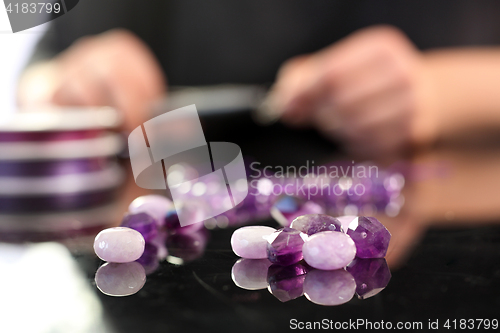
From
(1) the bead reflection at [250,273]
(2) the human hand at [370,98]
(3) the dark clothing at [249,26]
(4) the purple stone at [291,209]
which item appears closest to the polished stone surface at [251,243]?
(1) the bead reflection at [250,273]

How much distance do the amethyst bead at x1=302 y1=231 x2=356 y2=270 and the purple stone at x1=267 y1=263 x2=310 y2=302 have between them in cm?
1

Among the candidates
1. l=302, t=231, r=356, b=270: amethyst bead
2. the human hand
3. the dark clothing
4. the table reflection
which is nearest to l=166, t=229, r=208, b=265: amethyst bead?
the table reflection

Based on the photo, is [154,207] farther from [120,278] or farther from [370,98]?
[370,98]

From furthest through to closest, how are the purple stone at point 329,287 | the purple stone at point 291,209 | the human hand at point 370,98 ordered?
the human hand at point 370,98
the purple stone at point 291,209
the purple stone at point 329,287

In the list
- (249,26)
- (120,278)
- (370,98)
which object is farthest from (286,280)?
(249,26)

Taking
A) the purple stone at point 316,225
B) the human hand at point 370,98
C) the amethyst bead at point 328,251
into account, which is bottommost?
the human hand at point 370,98

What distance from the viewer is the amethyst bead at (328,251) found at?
333 millimetres

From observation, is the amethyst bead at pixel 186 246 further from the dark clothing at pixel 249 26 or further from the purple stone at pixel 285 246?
the dark clothing at pixel 249 26

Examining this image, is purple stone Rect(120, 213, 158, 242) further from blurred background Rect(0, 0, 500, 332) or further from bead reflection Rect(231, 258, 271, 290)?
bead reflection Rect(231, 258, 271, 290)

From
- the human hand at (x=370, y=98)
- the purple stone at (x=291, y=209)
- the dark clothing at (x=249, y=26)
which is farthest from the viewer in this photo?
the dark clothing at (x=249, y=26)

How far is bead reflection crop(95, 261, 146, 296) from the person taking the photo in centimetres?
30

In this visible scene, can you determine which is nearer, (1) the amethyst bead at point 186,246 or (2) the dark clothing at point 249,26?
(1) the amethyst bead at point 186,246

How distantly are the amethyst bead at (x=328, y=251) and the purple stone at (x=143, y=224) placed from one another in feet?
0.56

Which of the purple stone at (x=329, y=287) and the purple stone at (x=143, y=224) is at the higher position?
the purple stone at (x=329, y=287)
